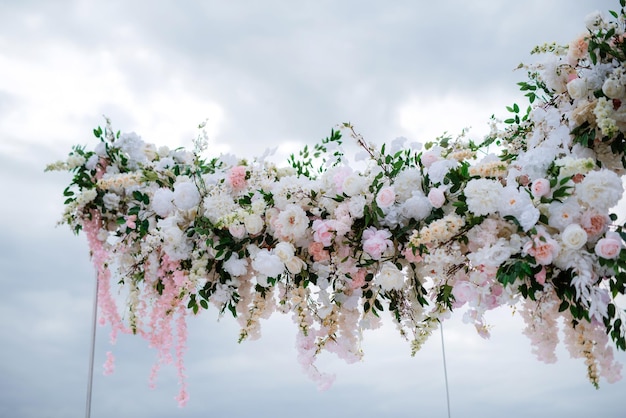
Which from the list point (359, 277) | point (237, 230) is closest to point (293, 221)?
point (237, 230)

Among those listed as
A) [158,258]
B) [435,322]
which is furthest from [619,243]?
[158,258]

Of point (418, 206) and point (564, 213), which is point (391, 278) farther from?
point (564, 213)

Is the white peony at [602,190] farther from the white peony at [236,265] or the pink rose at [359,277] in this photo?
the white peony at [236,265]

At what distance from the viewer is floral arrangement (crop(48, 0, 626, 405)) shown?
2264mm

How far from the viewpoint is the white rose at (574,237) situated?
7.06 ft

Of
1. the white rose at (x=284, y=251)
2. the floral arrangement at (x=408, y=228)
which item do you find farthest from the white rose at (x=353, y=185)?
the white rose at (x=284, y=251)

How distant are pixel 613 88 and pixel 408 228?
3.02 ft

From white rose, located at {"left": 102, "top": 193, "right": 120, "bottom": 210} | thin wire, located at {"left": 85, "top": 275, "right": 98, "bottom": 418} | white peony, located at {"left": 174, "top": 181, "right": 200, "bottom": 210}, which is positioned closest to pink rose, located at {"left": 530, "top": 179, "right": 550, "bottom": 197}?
white peony, located at {"left": 174, "top": 181, "right": 200, "bottom": 210}

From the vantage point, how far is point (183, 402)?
327 cm

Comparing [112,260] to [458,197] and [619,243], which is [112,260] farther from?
[619,243]

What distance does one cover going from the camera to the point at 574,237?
7.07 feet

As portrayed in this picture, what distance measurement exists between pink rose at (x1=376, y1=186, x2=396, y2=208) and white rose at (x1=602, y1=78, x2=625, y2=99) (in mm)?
872

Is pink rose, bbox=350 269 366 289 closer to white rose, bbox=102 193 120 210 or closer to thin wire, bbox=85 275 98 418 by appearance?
white rose, bbox=102 193 120 210

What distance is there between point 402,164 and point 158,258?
1.35 m
